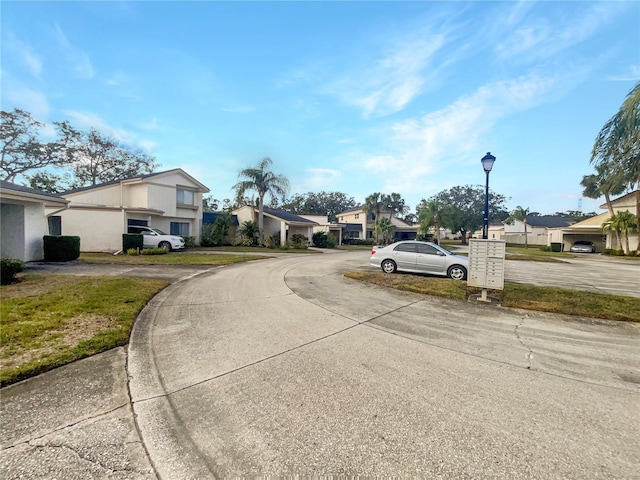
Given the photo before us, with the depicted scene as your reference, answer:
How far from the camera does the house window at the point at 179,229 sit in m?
24.0

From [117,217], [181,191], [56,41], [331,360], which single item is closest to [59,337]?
[331,360]

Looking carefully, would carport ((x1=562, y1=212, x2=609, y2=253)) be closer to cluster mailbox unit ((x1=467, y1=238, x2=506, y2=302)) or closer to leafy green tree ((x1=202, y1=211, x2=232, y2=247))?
cluster mailbox unit ((x1=467, y1=238, x2=506, y2=302))

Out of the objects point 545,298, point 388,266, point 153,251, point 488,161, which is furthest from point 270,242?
point 545,298

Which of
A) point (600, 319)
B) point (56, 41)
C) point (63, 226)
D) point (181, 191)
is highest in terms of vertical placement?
point (56, 41)

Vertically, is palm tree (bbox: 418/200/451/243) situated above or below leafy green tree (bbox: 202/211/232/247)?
above

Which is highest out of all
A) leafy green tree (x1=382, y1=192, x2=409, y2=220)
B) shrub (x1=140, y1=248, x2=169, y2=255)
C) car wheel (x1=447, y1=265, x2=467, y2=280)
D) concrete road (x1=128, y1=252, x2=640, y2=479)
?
leafy green tree (x1=382, y1=192, x2=409, y2=220)

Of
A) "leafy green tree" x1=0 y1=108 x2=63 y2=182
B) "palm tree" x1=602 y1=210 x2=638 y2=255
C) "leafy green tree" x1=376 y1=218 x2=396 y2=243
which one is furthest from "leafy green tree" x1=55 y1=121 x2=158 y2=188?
"palm tree" x1=602 y1=210 x2=638 y2=255

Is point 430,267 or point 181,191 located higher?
point 181,191

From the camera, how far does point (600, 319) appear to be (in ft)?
19.8

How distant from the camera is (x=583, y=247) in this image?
31.3 m

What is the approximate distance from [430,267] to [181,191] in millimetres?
21935

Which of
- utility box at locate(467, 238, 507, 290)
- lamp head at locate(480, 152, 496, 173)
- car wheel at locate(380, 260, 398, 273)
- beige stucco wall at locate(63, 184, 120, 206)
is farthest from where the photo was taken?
beige stucco wall at locate(63, 184, 120, 206)

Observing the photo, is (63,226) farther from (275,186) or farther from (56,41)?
(275,186)

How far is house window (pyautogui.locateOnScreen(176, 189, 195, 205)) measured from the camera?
24234 millimetres
